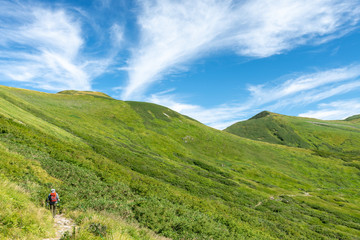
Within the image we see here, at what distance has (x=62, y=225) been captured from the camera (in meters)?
11.1

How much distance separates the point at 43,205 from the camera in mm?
12789

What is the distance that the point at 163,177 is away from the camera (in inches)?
1738

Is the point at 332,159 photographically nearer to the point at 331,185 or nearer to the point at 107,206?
the point at 331,185

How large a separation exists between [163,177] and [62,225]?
111ft

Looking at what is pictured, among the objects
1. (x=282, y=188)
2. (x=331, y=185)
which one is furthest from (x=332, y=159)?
(x=282, y=188)

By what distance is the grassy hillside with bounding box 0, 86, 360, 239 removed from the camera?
16641 millimetres

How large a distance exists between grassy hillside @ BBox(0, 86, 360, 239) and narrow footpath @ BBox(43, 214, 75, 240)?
1.52 feet

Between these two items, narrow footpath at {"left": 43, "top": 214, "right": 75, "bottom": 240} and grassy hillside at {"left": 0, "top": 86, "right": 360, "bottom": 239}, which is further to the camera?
grassy hillside at {"left": 0, "top": 86, "right": 360, "bottom": 239}

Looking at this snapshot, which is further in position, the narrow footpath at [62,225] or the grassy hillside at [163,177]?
the grassy hillside at [163,177]

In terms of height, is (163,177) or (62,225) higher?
(62,225)

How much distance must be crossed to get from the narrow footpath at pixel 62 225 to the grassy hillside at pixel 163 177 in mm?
463

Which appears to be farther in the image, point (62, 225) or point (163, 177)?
point (163, 177)

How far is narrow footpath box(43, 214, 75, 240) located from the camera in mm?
9805

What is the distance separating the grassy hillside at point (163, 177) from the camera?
655 inches
